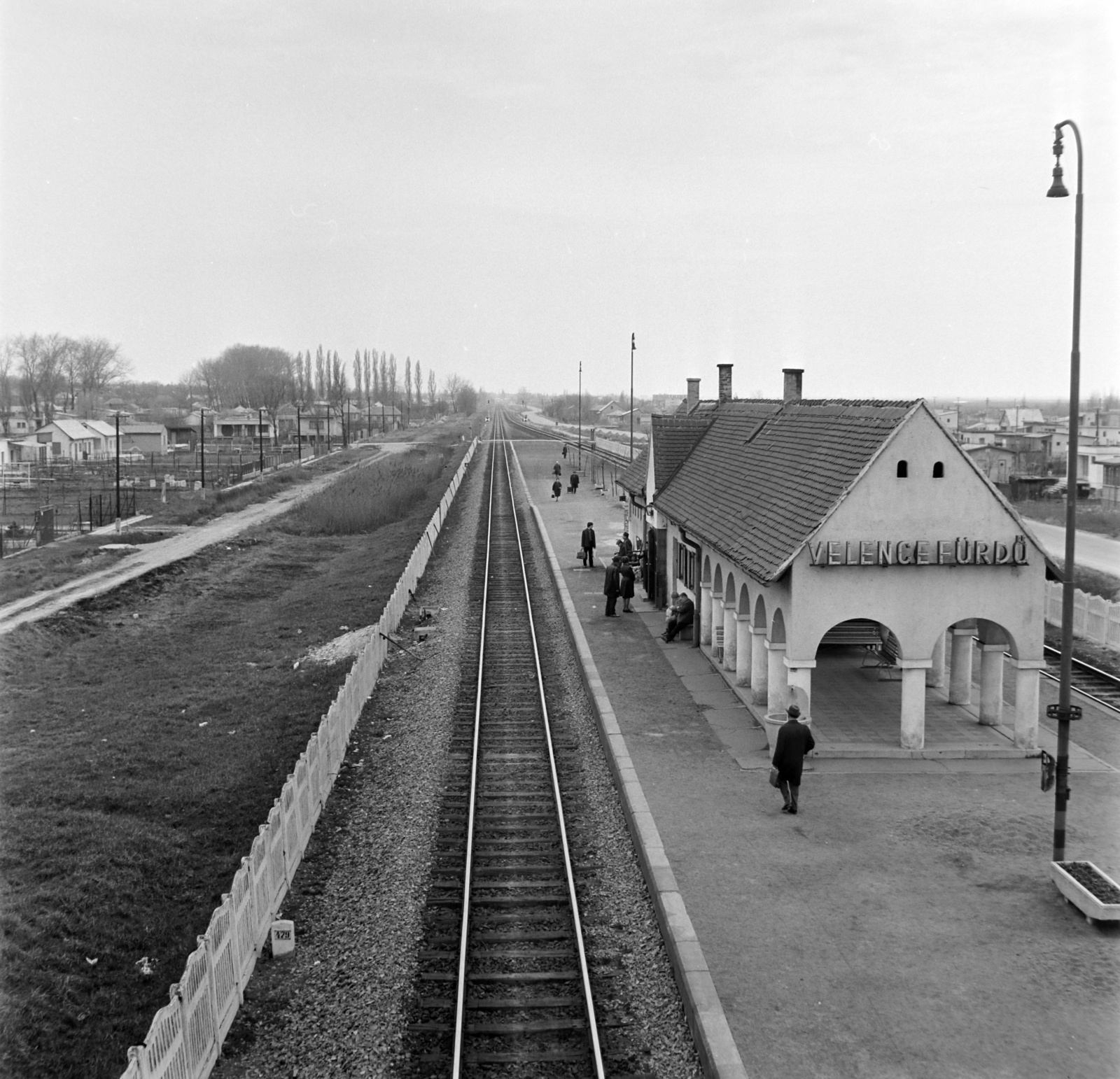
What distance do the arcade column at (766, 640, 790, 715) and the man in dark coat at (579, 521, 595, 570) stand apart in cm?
1694

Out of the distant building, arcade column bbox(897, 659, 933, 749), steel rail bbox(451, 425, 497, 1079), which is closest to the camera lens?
steel rail bbox(451, 425, 497, 1079)

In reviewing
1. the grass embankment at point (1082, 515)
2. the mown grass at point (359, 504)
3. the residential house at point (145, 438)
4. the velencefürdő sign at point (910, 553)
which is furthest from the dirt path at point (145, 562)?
the residential house at point (145, 438)

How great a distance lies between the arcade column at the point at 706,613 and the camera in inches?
914

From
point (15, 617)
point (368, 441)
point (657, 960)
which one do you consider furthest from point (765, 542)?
point (368, 441)

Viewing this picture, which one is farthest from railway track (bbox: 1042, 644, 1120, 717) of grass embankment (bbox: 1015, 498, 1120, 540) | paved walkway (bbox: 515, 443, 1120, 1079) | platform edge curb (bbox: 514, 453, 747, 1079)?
grass embankment (bbox: 1015, 498, 1120, 540)

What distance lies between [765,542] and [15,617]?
19.0 metres

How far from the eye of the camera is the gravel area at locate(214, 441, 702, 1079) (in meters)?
8.89

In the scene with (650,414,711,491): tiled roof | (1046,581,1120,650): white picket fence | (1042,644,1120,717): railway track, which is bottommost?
(1042,644,1120,717): railway track

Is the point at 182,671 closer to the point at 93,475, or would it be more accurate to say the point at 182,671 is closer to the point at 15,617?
the point at 15,617

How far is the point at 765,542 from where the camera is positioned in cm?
1755

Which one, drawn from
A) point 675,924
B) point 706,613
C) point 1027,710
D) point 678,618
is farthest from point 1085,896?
point 678,618

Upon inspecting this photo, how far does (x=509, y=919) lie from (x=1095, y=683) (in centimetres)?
1466

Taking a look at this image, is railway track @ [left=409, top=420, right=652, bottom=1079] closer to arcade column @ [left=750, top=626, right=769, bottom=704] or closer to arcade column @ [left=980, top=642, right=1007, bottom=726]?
arcade column @ [left=750, top=626, right=769, bottom=704]

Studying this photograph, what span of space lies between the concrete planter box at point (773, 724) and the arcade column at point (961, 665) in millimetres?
2971
